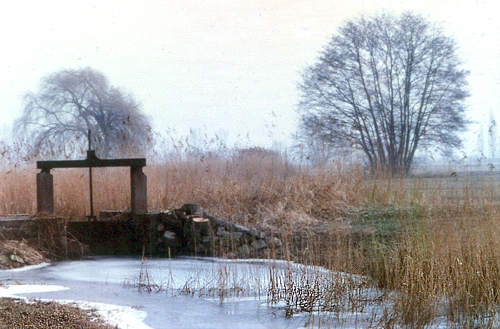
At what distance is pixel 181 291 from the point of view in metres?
4.45

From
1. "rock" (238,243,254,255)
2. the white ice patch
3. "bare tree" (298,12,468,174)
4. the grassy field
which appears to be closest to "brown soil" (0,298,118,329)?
the white ice patch

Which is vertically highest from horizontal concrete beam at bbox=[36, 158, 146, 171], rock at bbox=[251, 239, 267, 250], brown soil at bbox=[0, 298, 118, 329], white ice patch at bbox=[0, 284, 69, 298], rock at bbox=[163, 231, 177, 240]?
horizontal concrete beam at bbox=[36, 158, 146, 171]

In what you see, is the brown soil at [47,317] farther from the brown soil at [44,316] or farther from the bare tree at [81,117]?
the bare tree at [81,117]

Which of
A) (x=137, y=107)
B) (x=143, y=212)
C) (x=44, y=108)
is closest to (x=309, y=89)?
(x=137, y=107)

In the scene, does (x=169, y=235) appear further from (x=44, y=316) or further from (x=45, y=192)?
(x=44, y=316)

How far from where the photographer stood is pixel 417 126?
19.4 ft

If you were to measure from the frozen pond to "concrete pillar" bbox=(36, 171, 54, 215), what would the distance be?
Answer: 81cm

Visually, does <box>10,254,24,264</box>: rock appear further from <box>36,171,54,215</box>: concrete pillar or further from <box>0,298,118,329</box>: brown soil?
<box>0,298,118,329</box>: brown soil

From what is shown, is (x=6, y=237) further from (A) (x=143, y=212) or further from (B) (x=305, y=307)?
(B) (x=305, y=307)

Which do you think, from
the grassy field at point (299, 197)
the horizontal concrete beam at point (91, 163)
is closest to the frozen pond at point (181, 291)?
the grassy field at point (299, 197)

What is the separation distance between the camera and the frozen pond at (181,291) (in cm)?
383

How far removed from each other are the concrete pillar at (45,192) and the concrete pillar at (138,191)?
2.73 ft

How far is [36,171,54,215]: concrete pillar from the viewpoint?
235 inches

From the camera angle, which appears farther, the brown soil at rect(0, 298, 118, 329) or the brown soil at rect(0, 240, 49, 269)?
the brown soil at rect(0, 240, 49, 269)
